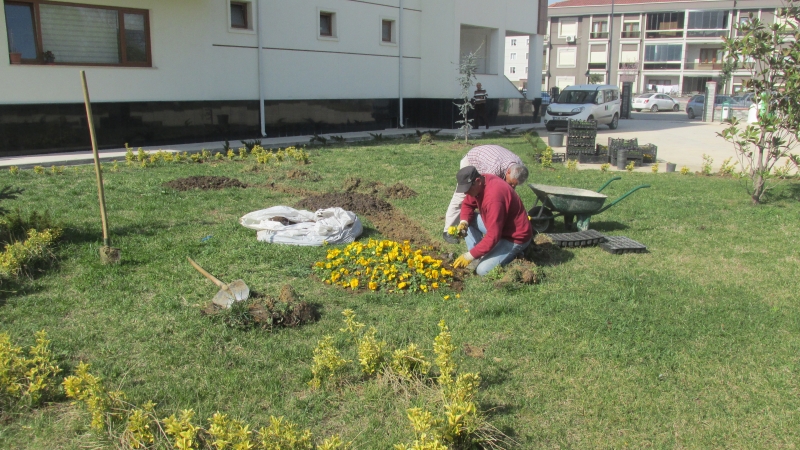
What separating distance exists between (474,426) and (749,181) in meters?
11.0

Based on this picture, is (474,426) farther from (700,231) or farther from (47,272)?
(700,231)

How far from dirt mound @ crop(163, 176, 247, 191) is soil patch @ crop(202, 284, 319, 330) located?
15.9ft

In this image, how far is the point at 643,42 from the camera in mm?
67438

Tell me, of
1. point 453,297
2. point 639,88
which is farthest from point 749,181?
point 639,88

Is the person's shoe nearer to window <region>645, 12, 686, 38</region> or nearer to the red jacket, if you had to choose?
the red jacket

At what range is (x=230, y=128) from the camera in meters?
16.2

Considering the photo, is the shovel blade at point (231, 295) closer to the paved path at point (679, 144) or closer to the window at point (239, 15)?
the paved path at point (679, 144)

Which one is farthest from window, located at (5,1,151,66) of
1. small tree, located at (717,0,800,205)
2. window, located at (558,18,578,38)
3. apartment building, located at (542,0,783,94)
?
window, located at (558,18,578,38)

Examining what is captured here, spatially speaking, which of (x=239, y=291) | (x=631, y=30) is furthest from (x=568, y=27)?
(x=239, y=291)

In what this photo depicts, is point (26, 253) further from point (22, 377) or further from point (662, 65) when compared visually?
point (662, 65)

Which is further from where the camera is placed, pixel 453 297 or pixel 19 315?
pixel 453 297

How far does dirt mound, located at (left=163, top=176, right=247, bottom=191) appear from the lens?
9.30m

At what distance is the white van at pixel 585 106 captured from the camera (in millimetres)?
23562

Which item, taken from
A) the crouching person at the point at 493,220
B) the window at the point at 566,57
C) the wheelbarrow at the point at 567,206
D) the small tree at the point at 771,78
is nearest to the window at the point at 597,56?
the window at the point at 566,57
